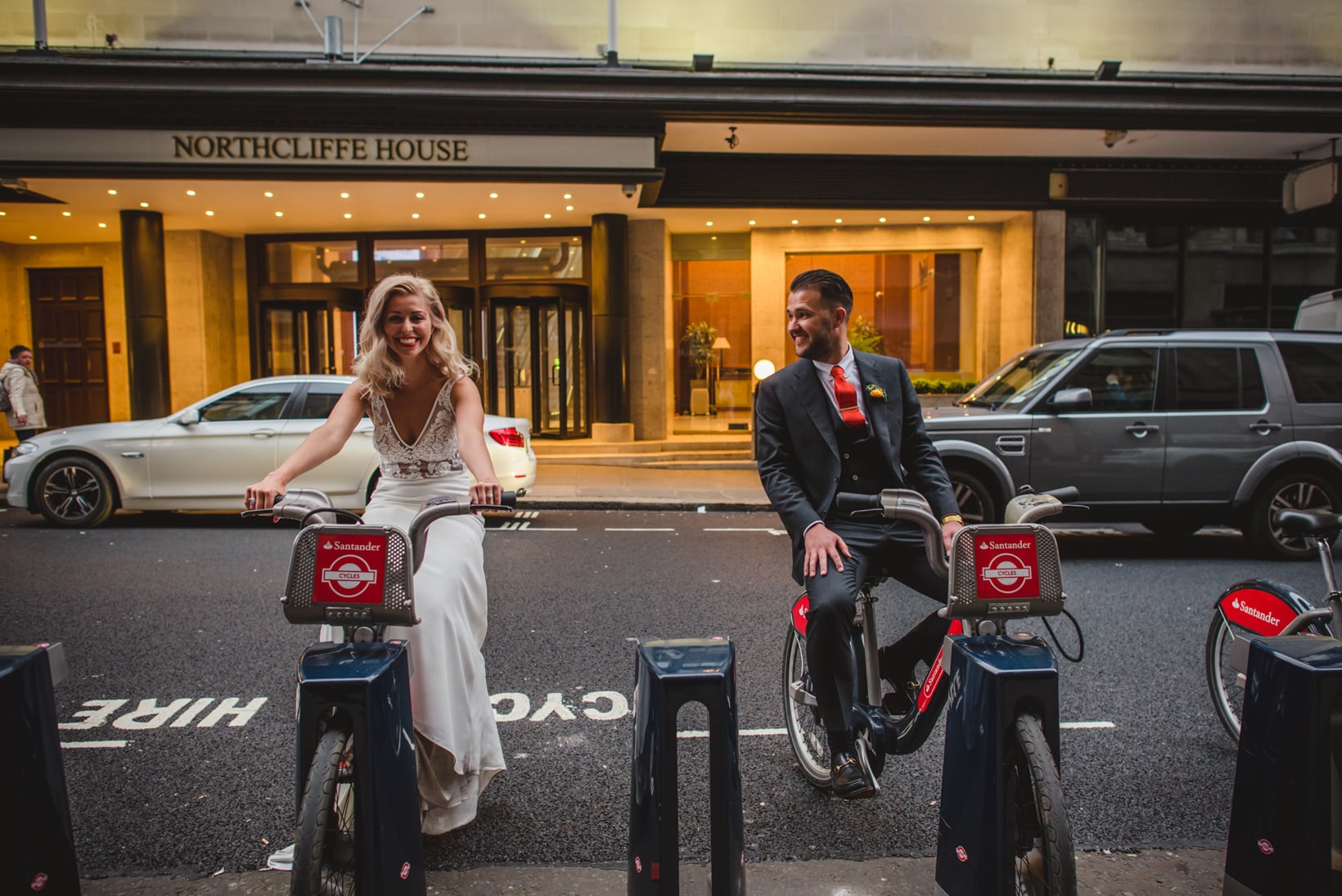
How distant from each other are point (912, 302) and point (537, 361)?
7.54 metres

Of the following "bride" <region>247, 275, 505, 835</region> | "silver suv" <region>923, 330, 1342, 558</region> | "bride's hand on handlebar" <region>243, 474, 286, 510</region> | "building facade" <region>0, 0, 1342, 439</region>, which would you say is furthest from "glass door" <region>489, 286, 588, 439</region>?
"bride's hand on handlebar" <region>243, 474, 286, 510</region>

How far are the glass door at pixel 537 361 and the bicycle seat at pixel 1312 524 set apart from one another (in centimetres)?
1496

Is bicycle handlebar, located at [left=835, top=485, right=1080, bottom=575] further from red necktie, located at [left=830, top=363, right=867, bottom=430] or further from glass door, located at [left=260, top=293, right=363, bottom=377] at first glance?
glass door, located at [left=260, top=293, right=363, bottom=377]

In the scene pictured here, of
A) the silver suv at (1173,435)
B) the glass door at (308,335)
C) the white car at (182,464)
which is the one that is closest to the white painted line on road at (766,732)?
the silver suv at (1173,435)

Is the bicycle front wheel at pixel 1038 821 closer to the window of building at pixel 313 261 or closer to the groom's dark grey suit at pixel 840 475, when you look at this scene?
the groom's dark grey suit at pixel 840 475

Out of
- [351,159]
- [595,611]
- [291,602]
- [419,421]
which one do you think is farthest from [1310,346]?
[351,159]

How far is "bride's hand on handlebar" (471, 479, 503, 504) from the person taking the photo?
2.93 m

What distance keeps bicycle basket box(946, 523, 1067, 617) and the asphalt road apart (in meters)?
1.09

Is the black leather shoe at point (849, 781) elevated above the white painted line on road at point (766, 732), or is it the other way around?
the black leather shoe at point (849, 781)

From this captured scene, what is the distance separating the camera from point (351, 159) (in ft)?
44.5

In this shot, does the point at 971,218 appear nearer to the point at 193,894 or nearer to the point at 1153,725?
the point at 1153,725

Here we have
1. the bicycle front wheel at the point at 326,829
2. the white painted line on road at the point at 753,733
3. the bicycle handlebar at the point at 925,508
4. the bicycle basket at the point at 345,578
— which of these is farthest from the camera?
the white painted line on road at the point at 753,733

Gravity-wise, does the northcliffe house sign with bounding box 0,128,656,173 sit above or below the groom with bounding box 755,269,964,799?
above

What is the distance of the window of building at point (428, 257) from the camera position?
1797 centimetres
